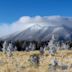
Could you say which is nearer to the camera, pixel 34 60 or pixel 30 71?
pixel 30 71

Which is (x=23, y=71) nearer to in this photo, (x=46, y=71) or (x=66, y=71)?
(x=46, y=71)

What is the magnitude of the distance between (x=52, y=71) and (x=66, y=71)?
751 mm

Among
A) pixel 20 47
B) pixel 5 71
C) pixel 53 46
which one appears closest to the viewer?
pixel 5 71

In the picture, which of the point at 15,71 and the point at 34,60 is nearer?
the point at 15,71

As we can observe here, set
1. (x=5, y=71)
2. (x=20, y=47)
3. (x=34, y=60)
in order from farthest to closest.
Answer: (x=20, y=47) < (x=34, y=60) < (x=5, y=71)

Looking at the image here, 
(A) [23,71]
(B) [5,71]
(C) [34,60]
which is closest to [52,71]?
(A) [23,71]

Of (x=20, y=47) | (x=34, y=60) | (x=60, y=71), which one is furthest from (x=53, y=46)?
(x=20, y=47)

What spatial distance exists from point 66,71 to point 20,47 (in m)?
158

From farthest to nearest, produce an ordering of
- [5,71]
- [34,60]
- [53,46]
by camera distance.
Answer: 1. [53,46]
2. [34,60]
3. [5,71]

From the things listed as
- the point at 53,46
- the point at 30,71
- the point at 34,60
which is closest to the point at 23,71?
the point at 30,71

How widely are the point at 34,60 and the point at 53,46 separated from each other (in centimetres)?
1139

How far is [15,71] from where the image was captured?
16.0 metres

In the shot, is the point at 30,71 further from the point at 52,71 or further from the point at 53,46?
the point at 53,46

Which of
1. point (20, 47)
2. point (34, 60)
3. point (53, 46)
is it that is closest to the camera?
point (34, 60)
